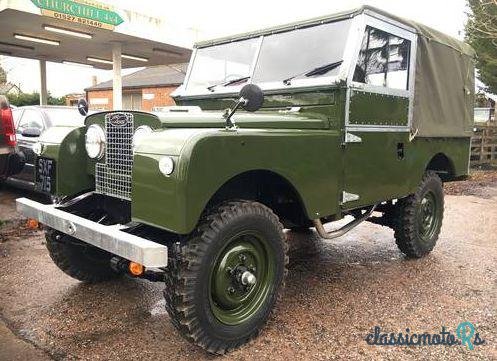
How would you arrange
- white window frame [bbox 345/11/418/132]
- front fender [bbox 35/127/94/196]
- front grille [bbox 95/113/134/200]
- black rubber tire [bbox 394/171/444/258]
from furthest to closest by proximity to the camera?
1. black rubber tire [bbox 394/171/444/258]
2. white window frame [bbox 345/11/418/132]
3. front fender [bbox 35/127/94/196]
4. front grille [bbox 95/113/134/200]

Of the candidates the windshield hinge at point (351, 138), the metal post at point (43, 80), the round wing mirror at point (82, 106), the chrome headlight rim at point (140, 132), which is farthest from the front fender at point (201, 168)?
the metal post at point (43, 80)

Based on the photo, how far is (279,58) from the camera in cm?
408

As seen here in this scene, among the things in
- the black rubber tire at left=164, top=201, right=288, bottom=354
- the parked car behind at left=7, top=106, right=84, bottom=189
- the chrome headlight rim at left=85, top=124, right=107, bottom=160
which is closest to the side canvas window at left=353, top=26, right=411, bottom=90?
the black rubber tire at left=164, top=201, right=288, bottom=354

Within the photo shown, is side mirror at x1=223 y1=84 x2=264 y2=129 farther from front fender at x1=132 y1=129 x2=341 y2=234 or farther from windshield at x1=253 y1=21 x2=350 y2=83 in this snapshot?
windshield at x1=253 y1=21 x2=350 y2=83

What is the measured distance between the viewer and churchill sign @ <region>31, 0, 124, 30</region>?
37.3ft

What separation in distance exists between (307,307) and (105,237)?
1.74 metres

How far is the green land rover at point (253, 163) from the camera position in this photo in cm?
272

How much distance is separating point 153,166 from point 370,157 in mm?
2112

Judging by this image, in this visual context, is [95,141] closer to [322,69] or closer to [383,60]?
[322,69]

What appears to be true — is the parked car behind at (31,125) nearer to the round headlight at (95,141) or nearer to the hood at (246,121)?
the round headlight at (95,141)

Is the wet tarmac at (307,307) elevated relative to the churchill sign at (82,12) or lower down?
lower down

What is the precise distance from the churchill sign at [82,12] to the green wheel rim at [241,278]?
10.5m

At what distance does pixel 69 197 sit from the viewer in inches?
147

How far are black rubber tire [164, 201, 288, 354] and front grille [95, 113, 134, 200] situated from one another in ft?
2.45
